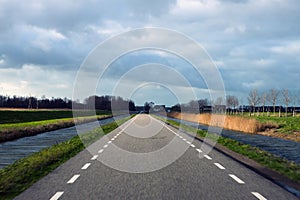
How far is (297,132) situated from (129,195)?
3132 cm

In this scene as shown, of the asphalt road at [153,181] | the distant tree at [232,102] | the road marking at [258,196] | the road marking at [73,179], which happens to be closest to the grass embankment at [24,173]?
the asphalt road at [153,181]

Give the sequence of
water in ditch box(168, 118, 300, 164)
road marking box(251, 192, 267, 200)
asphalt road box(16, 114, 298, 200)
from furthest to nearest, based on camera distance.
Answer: water in ditch box(168, 118, 300, 164)
asphalt road box(16, 114, 298, 200)
road marking box(251, 192, 267, 200)

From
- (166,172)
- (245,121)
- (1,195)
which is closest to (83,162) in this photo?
(166,172)

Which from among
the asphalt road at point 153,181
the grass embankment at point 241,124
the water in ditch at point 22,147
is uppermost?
the grass embankment at point 241,124

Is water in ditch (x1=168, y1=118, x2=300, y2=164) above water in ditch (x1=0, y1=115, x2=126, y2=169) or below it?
above

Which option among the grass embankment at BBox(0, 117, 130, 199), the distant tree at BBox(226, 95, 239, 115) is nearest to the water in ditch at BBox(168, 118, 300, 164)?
the grass embankment at BBox(0, 117, 130, 199)

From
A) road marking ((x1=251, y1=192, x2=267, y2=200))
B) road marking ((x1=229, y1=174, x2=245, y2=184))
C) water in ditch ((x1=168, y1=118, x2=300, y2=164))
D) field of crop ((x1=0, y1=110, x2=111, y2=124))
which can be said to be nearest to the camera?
road marking ((x1=251, y1=192, x2=267, y2=200))

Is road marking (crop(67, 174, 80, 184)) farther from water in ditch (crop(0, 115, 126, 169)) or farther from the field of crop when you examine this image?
the field of crop

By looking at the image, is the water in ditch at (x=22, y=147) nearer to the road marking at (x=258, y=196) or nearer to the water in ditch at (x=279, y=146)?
the road marking at (x=258, y=196)

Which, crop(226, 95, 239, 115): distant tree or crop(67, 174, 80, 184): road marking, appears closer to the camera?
crop(67, 174, 80, 184): road marking

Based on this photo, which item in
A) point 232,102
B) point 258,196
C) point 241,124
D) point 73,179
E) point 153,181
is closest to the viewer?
point 258,196

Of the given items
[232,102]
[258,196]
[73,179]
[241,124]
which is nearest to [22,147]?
[73,179]

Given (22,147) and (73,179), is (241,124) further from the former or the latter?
(73,179)

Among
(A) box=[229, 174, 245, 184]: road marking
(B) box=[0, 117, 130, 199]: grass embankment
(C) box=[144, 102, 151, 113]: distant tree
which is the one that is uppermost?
(C) box=[144, 102, 151, 113]: distant tree
